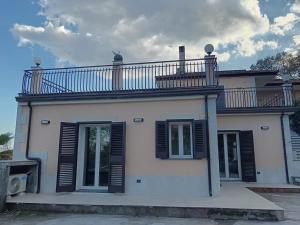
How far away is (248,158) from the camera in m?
13.0

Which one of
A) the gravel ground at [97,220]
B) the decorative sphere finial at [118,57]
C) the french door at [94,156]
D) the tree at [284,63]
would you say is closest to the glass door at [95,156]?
the french door at [94,156]

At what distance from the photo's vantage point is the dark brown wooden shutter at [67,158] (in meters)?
9.67

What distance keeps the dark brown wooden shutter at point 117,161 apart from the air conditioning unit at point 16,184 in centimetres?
302

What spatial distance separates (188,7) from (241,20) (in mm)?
3238

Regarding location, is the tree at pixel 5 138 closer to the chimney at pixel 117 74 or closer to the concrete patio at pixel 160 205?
the concrete patio at pixel 160 205

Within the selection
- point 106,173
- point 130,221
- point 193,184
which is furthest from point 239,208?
point 106,173

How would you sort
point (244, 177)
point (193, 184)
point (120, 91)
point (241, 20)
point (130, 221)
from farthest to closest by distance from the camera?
point (241, 20), point (244, 177), point (120, 91), point (193, 184), point (130, 221)

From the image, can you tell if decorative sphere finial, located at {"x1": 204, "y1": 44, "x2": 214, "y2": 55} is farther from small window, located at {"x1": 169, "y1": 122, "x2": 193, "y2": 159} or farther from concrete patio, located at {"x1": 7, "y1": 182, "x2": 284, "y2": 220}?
concrete patio, located at {"x1": 7, "y1": 182, "x2": 284, "y2": 220}

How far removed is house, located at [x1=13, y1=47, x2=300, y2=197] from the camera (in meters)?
9.23

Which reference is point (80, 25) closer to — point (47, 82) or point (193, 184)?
point (47, 82)

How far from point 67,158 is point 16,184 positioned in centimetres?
182

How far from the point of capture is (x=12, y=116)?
1111 cm

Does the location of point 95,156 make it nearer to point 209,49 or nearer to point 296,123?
A: point 209,49

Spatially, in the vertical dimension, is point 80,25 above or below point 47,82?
above
